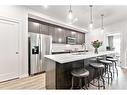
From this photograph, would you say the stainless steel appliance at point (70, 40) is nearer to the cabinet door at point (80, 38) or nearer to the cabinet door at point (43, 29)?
the cabinet door at point (80, 38)

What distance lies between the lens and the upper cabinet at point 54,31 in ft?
15.5

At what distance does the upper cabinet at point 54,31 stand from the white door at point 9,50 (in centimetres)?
84

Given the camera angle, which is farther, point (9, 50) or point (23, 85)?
point (9, 50)

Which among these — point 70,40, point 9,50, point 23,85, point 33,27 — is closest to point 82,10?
point 33,27

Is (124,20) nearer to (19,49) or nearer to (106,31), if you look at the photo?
(106,31)

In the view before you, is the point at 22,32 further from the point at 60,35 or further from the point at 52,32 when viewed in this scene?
the point at 60,35

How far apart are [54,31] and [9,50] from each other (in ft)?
8.86

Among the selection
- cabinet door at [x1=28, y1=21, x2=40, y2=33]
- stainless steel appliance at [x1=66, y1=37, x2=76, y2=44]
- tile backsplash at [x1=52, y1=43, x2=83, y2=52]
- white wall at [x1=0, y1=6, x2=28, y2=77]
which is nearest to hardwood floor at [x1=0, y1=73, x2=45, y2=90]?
white wall at [x1=0, y1=6, x2=28, y2=77]

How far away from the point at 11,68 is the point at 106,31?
6326 mm

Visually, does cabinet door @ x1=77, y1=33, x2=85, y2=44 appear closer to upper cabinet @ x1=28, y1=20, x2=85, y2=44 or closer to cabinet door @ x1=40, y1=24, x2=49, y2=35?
upper cabinet @ x1=28, y1=20, x2=85, y2=44

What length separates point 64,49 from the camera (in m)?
6.75

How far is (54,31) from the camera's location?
582 cm

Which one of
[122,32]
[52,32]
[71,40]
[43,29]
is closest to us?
[43,29]
